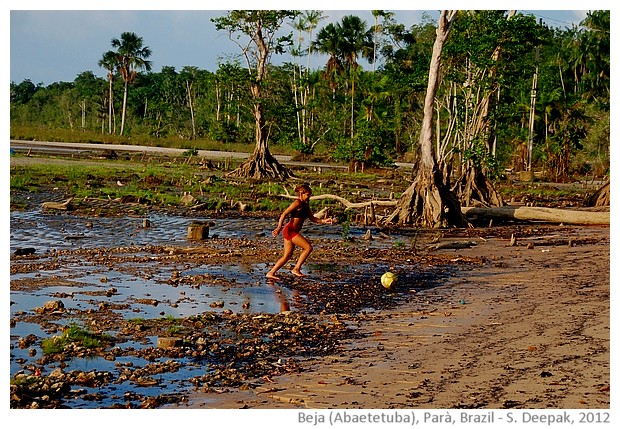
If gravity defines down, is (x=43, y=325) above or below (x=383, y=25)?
below

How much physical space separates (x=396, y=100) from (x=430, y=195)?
35.1 meters

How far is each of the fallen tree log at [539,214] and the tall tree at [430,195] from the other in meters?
1.30

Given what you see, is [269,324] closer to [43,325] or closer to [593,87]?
[43,325]

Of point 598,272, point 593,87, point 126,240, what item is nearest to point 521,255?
point 598,272

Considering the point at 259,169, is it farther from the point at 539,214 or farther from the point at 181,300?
the point at 181,300

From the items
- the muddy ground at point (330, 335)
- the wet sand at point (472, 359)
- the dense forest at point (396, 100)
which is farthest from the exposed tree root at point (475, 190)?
the wet sand at point (472, 359)

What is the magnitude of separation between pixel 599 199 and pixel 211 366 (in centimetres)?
1987

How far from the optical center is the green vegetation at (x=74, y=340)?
8273mm

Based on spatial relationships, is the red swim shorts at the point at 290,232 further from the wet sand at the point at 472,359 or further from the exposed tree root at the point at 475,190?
the exposed tree root at the point at 475,190

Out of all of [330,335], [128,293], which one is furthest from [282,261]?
[330,335]

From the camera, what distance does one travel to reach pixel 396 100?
181 feet

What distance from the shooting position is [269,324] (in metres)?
9.66

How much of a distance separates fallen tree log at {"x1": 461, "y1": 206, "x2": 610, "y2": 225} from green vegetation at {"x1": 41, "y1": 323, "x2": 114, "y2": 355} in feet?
50.0
